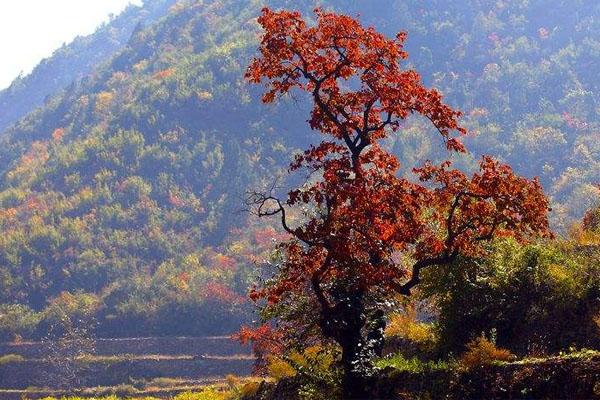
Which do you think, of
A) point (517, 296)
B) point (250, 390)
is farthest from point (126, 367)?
point (517, 296)

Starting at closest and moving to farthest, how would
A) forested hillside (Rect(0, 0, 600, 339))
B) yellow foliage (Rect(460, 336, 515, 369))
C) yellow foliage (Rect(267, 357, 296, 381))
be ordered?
yellow foliage (Rect(460, 336, 515, 369)), yellow foliage (Rect(267, 357, 296, 381)), forested hillside (Rect(0, 0, 600, 339))

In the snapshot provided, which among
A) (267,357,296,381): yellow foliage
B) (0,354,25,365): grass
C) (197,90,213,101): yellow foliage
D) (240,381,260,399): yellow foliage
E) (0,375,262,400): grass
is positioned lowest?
(0,375,262,400): grass

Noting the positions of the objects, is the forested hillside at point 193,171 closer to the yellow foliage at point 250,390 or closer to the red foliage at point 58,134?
the red foliage at point 58,134

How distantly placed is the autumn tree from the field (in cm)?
6122

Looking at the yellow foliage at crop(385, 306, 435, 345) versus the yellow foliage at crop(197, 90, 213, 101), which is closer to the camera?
the yellow foliage at crop(385, 306, 435, 345)

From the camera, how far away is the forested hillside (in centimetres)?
10544

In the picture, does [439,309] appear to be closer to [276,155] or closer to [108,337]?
[108,337]

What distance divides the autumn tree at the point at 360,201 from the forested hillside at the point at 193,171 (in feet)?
259

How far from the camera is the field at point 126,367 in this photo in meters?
79.3

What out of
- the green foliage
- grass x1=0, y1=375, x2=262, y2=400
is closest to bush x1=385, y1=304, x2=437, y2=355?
the green foliage

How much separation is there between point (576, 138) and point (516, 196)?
5379 inches

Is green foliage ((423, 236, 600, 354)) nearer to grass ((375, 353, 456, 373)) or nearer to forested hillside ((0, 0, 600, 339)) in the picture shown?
grass ((375, 353, 456, 373))

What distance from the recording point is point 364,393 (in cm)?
1596


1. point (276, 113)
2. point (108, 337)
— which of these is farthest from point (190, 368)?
point (276, 113)
